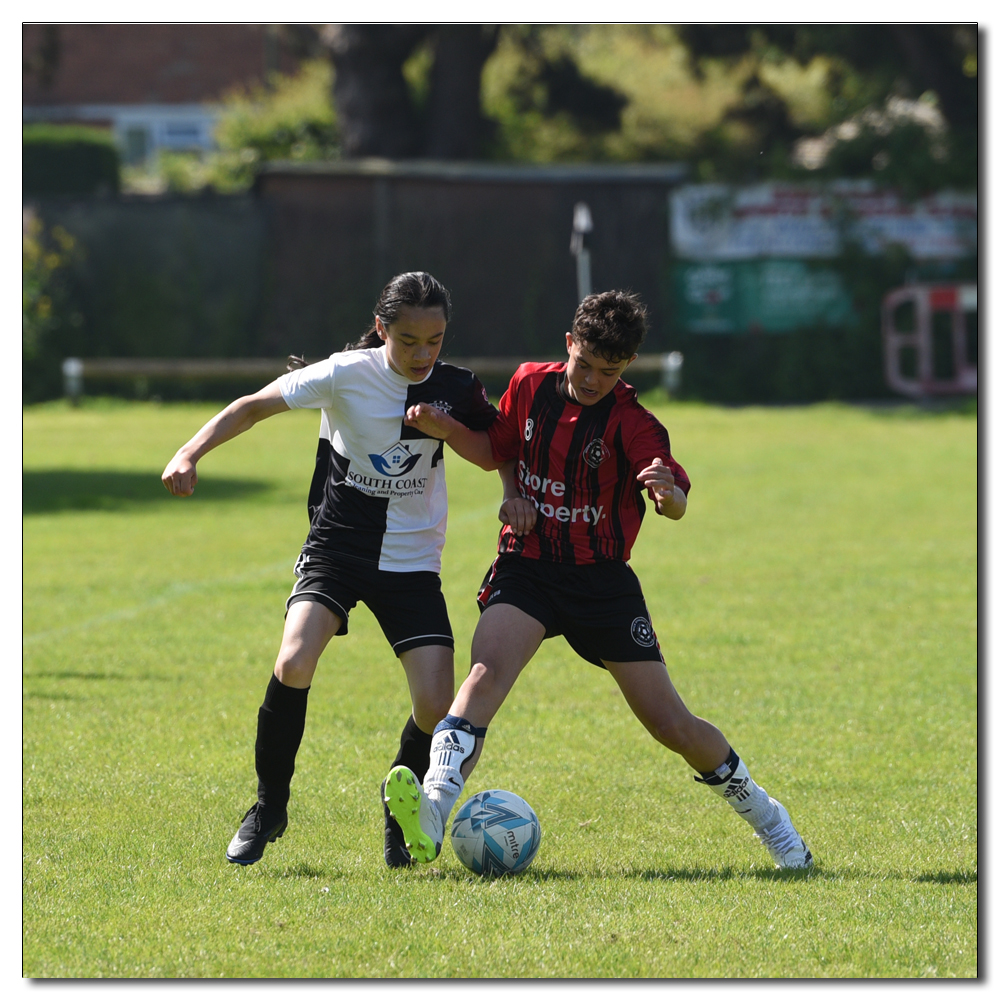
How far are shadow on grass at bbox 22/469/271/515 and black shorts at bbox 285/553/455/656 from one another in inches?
380

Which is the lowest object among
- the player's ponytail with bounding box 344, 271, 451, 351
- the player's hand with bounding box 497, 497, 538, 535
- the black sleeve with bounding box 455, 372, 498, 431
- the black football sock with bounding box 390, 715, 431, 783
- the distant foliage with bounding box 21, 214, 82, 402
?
the black football sock with bounding box 390, 715, 431, 783

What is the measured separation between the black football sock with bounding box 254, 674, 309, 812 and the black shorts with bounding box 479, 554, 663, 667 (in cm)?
70

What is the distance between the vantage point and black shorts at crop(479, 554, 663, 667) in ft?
14.6

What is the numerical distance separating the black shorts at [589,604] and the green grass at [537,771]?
73 cm

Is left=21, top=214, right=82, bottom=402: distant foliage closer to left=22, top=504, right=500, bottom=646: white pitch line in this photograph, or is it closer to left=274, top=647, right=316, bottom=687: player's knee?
left=22, top=504, right=500, bottom=646: white pitch line

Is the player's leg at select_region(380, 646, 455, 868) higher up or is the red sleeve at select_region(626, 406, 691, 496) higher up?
the red sleeve at select_region(626, 406, 691, 496)

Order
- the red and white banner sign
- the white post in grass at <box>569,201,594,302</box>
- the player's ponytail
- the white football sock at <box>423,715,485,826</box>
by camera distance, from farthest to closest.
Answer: the red and white banner sign
the white post in grass at <box>569,201,594,302</box>
the player's ponytail
the white football sock at <box>423,715,485,826</box>

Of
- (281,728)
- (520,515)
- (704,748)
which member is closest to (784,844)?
(704,748)

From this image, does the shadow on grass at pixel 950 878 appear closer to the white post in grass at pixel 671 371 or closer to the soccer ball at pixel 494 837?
the soccer ball at pixel 494 837

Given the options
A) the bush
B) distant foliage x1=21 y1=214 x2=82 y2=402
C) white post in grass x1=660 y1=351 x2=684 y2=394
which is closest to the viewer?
white post in grass x1=660 y1=351 x2=684 y2=394

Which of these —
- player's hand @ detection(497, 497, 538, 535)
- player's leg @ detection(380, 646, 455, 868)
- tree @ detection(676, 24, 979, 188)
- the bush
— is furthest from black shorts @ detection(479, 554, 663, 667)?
the bush

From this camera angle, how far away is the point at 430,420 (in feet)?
14.7

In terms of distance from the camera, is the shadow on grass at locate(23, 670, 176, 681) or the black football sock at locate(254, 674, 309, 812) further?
the shadow on grass at locate(23, 670, 176, 681)

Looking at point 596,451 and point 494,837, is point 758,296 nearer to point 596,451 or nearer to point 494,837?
point 596,451
